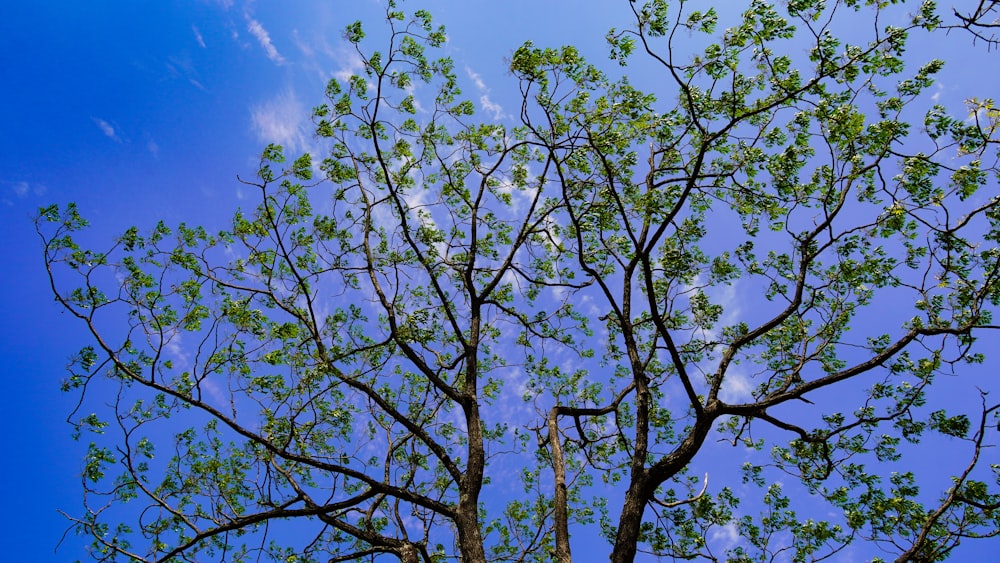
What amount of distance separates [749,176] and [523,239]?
3849 mm

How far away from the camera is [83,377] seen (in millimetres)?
8695

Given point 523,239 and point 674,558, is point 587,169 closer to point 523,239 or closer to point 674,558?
point 523,239

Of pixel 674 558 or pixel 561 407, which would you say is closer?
pixel 674 558

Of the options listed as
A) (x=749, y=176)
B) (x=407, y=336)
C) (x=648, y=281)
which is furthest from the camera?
(x=407, y=336)

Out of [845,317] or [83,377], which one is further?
[845,317]

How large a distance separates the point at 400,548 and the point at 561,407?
334 cm

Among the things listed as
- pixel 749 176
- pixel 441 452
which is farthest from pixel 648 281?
pixel 441 452

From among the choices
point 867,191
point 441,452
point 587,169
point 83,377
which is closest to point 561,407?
point 441,452

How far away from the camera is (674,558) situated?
8773 millimetres

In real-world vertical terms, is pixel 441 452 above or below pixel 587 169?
below

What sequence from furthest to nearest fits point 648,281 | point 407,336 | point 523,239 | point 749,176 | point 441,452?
1. point 523,239
2. point 407,336
3. point 749,176
4. point 441,452
5. point 648,281

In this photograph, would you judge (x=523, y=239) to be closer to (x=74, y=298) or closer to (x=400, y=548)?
(x=400, y=548)

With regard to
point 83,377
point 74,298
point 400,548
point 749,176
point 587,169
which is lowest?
point 400,548

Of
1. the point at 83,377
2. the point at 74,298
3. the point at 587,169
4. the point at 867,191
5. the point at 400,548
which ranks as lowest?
the point at 400,548
